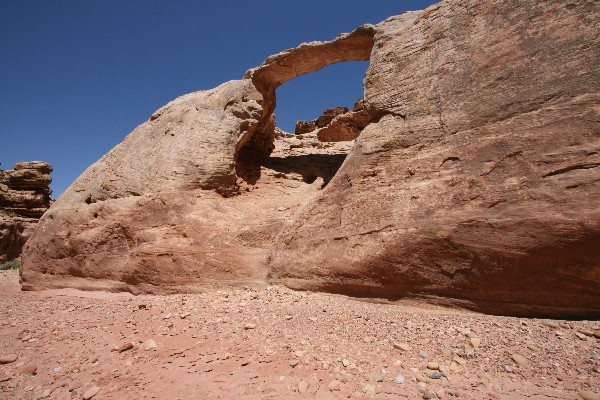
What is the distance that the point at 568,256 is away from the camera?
280cm

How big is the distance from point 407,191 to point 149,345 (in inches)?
120

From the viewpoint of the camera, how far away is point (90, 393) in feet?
8.27

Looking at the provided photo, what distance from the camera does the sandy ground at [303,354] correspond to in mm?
2262

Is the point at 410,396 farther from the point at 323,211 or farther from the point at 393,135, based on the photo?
the point at 393,135

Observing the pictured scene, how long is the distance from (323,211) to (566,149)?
2577mm

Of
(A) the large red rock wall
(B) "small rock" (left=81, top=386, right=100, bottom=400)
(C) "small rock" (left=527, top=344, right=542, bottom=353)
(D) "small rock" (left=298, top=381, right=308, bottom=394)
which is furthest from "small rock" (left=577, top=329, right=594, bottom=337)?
(B) "small rock" (left=81, top=386, right=100, bottom=400)

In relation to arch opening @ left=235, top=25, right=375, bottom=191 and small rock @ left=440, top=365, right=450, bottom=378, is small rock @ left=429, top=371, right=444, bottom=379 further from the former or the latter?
arch opening @ left=235, top=25, right=375, bottom=191

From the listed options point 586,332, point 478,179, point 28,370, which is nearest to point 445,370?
point 586,332

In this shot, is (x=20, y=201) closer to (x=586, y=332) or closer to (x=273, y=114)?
(x=273, y=114)

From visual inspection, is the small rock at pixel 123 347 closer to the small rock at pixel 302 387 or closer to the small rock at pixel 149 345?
the small rock at pixel 149 345

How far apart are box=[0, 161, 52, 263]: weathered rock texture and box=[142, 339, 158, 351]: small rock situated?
1613 centimetres

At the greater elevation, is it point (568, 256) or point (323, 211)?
point (323, 211)

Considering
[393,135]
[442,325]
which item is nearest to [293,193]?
[393,135]

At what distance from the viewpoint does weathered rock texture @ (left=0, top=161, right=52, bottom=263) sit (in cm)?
1507
